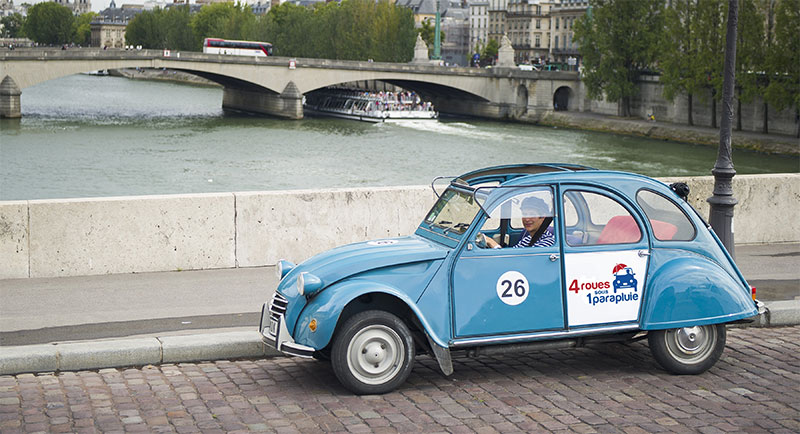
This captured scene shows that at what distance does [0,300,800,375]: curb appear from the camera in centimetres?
671

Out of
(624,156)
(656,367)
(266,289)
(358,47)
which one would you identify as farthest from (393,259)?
(358,47)

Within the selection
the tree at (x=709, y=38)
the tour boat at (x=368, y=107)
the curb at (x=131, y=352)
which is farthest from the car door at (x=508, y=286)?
the tour boat at (x=368, y=107)

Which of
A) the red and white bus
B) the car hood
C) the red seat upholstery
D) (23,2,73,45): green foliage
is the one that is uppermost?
(23,2,73,45): green foliage

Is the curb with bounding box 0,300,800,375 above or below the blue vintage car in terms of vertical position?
below

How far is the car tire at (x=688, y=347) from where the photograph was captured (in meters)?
6.82

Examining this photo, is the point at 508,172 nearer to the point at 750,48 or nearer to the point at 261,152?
the point at 261,152

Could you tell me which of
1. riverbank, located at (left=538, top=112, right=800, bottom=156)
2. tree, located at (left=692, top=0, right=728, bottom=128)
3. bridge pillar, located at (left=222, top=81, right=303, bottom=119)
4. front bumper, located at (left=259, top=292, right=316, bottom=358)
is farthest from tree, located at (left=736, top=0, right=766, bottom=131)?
front bumper, located at (left=259, top=292, right=316, bottom=358)

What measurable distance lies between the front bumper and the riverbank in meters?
43.6

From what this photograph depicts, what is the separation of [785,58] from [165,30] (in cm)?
9839

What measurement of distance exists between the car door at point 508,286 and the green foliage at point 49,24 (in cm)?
19605

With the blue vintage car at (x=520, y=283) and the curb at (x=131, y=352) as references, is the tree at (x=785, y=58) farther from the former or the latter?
the curb at (x=131, y=352)

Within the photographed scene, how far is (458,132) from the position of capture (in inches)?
2371

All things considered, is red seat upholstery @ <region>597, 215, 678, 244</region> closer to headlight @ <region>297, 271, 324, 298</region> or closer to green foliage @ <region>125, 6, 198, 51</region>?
headlight @ <region>297, 271, 324, 298</region>

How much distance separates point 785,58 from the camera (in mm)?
47281
